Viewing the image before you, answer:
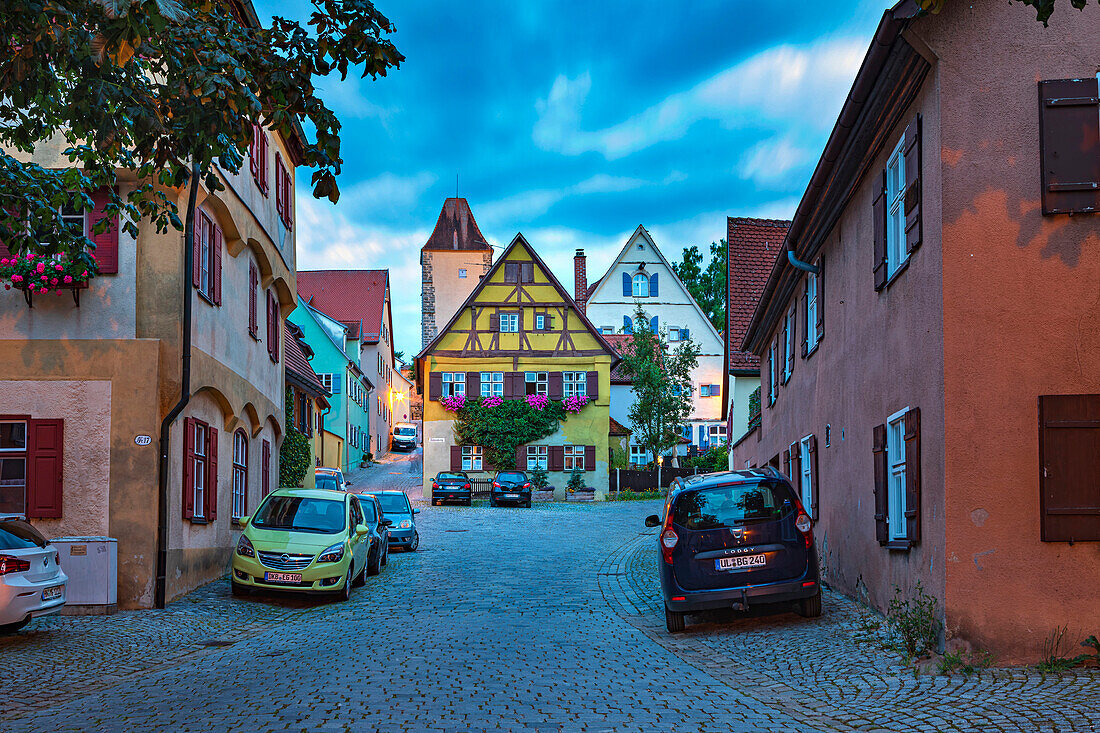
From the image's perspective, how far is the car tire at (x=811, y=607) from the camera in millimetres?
13047

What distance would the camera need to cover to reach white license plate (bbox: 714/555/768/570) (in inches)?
498

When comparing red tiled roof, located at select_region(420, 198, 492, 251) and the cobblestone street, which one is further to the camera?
red tiled roof, located at select_region(420, 198, 492, 251)

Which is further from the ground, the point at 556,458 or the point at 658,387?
the point at 658,387

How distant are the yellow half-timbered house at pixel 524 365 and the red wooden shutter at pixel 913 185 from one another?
40997mm

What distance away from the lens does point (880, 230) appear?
12625 millimetres

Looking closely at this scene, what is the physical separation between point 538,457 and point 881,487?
130 ft

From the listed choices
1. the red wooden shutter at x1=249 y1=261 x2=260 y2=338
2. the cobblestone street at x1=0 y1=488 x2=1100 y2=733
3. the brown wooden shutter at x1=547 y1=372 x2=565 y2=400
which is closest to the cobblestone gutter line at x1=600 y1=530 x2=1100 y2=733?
the cobblestone street at x1=0 y1=488 x2=1100 y2=733

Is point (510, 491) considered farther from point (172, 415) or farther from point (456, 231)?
point (456, 231)

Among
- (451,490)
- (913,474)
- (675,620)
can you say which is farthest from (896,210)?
(451,490)

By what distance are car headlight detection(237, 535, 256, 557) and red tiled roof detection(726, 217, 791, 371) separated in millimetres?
20622

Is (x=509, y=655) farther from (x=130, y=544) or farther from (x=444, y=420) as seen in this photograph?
(x=444, y=420)

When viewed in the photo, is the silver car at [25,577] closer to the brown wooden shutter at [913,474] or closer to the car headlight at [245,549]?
the car headlight at [245,549]

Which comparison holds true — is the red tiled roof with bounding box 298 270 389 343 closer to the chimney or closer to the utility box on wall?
the chimney

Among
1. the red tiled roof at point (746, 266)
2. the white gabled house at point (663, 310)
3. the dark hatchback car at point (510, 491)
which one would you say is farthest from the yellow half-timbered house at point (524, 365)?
the red tiled roof at point (746, 266)
